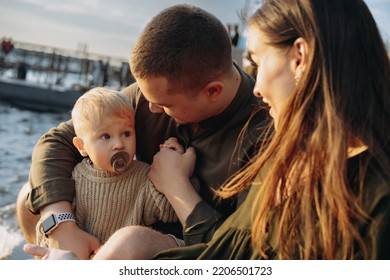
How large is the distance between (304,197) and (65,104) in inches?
647

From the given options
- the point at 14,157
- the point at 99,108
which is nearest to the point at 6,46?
the point at 14,157

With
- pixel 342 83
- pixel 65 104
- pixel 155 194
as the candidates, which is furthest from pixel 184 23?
pixel 65 104

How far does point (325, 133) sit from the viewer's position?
1.35 metres

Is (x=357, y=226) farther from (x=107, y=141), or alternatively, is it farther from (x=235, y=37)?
(x=235, y=37)

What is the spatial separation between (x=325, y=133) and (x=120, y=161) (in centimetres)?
91

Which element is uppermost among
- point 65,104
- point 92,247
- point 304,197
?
point 304,197

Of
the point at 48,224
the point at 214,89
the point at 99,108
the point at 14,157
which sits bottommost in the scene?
the point at 14,157

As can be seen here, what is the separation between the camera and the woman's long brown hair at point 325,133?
130 centimetres

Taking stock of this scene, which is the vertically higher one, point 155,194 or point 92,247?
point 155,194

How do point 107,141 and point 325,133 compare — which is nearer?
point 325,133

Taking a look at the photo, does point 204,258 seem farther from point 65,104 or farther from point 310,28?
point 65,104
